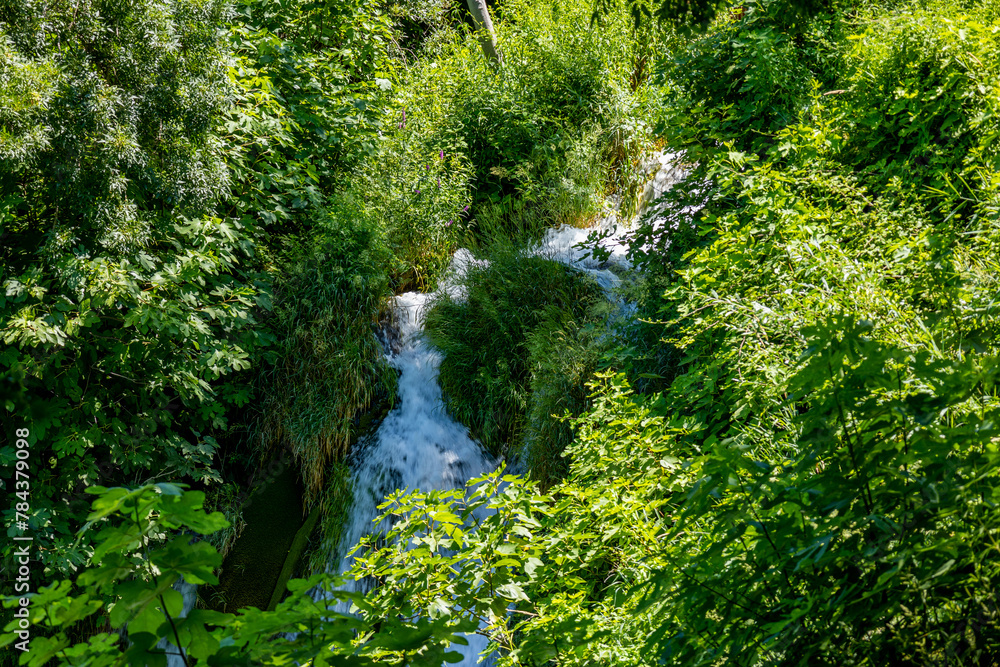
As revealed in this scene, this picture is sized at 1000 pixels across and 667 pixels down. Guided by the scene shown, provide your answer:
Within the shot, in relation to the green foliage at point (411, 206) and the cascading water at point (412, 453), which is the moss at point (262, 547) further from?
the green foliage at point (411, 206)

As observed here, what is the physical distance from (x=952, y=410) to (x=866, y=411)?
49cm

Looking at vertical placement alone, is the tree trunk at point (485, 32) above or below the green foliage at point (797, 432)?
above

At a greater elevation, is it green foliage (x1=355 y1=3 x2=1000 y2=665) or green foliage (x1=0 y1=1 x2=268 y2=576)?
green foliage (x1=0 y1=1 x2=268 y2=576)

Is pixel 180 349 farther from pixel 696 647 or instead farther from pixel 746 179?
pixel 696 647

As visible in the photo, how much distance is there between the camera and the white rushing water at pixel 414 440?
520 cm

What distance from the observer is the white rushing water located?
5.20 m

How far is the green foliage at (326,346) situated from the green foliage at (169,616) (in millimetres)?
4022

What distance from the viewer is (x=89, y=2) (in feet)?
13.5

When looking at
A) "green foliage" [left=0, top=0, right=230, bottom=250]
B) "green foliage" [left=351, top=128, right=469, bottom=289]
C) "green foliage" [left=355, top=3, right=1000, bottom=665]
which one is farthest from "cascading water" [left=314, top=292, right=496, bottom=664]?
"green foliage" [left=0, top=0, right=230, bottom=250]

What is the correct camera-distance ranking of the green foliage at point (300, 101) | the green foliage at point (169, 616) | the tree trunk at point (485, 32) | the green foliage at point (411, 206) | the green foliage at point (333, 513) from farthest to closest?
the tree trunk at point (485, 32), the green foliage at point (411, 206), the green foliage at point (300, 101), the green foliage at point (333, 513), the green foliage at point (169, 616)

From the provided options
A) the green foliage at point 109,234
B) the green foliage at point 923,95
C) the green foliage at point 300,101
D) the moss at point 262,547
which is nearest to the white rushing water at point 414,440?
the moss at point 262,547

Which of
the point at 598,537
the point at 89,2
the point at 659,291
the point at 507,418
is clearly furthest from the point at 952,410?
the point at 89,2

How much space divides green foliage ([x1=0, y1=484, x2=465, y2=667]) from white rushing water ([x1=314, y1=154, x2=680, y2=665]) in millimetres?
3440

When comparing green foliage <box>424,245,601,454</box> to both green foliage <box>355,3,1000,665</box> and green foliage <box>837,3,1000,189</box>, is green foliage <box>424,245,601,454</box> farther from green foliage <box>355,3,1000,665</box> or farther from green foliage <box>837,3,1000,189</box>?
green foliage <box>837,3,1000,189</box>
